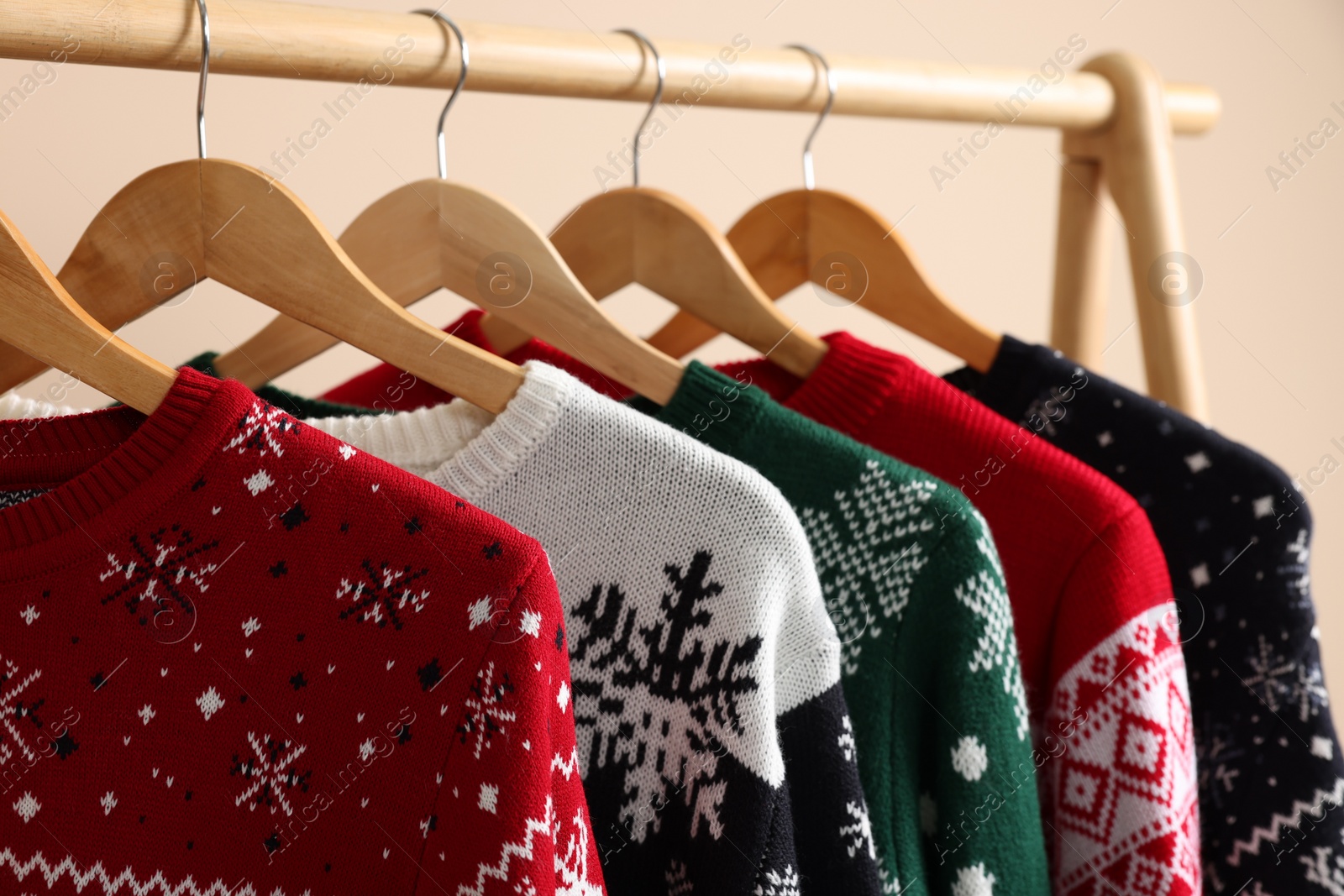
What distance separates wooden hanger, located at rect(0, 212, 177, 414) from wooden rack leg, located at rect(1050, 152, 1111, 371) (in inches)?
29.3

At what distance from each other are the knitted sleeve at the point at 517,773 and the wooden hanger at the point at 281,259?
142mm

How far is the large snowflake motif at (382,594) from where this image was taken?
48 cm

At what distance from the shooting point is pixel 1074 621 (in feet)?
2.09

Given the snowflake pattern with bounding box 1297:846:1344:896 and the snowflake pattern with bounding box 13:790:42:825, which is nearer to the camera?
the snowflake pattern with bounding box 13:790:42:825

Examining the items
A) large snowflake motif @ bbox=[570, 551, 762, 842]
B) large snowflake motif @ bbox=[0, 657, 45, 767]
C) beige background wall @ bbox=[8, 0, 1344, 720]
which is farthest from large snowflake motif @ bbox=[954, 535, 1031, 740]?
beige background wall @ bbox=[8, 0, 1344, 720]

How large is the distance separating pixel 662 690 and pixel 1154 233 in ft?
1.85

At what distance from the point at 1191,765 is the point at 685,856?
31 centimetres

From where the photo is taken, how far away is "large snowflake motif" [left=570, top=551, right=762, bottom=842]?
0.54 meters

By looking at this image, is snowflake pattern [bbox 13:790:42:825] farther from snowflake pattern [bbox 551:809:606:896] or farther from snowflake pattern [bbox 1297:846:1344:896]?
snowflake pattern [bbox 1297:846:1344:896]

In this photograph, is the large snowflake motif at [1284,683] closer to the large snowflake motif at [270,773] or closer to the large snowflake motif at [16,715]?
the large snowflake motif at [270,773]

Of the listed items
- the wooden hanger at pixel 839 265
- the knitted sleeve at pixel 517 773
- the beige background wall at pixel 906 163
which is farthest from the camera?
the beige background wall at pixel 906 163

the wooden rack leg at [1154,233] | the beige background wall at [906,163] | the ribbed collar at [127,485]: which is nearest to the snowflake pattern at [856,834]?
the ribbed collar at [127,485]

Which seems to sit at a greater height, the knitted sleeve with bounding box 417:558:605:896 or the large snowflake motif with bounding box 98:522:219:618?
the large snowflake motif with bounding box 98:522:219:618

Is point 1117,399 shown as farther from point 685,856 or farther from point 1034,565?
point 685,856
